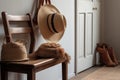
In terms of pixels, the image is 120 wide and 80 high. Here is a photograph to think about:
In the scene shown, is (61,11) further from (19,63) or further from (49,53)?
(19,63)

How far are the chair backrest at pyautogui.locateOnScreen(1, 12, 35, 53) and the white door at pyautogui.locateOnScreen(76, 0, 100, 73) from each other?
52.1 inches

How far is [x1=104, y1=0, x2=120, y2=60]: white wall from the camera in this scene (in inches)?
179

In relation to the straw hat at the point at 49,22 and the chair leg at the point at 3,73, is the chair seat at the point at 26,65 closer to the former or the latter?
the chair leg at the point at 3,73

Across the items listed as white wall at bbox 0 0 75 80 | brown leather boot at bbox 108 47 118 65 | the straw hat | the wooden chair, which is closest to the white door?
white wall at bbox 0 0 75 80

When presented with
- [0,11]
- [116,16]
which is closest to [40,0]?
[0,11]

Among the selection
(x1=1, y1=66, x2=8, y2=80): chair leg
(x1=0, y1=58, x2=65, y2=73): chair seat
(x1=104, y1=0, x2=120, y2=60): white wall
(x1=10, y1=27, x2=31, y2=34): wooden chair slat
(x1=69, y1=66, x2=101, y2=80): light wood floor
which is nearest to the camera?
(x1=0, y1=58, x2=65, y2=73): chair seat

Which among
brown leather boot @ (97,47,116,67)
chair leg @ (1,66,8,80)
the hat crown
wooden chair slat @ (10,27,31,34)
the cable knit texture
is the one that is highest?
the hat crown

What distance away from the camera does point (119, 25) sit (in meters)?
4.54

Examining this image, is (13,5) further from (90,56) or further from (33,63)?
(90,56)

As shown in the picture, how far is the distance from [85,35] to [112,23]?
2.85ft

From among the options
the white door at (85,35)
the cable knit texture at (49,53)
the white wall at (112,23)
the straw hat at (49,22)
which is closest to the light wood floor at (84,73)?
the white door at (85,35)

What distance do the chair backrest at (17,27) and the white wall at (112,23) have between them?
8.17 ft

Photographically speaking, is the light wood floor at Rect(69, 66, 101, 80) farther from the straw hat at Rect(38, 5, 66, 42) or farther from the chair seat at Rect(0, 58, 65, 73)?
the chair seat at Rect(0, 58, 65, 73)

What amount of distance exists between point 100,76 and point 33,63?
1785 mm
